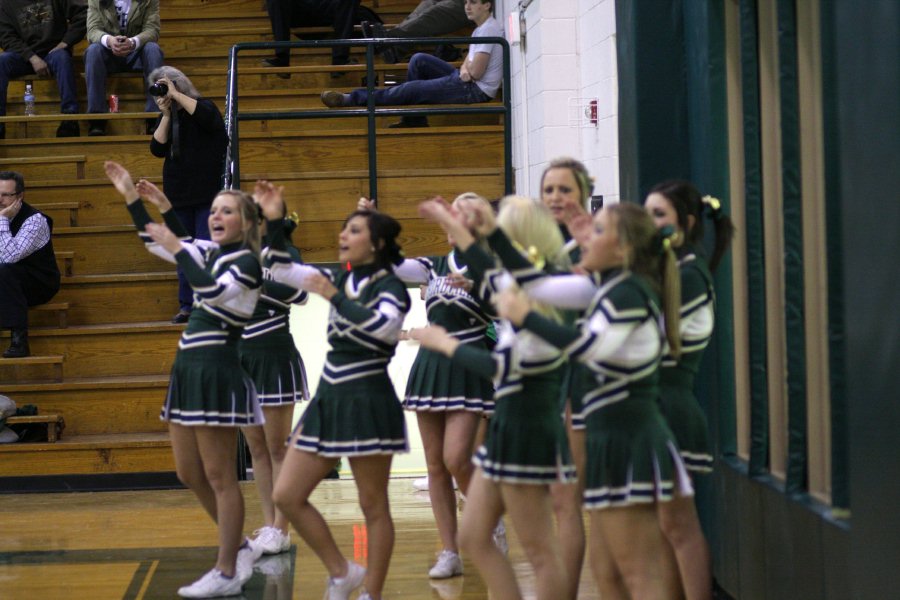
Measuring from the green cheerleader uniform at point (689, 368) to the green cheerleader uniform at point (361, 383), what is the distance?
89cm

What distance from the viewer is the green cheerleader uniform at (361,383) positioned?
3859 millimetres

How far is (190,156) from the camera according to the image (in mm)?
6984

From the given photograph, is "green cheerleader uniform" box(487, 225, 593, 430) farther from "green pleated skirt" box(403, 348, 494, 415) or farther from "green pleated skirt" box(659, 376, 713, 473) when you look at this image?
"green pleated skirt" box(403, 348, 494, 415)

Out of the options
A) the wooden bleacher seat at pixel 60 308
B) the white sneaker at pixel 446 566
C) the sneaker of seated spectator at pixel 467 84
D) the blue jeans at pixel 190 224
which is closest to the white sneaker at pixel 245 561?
the white sneaker at pixel 446 566

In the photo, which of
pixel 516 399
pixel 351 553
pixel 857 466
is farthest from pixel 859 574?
pixel 351 553

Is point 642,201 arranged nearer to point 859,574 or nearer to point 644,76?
point 644,76

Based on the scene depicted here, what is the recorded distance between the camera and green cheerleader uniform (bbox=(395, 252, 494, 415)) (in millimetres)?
4570

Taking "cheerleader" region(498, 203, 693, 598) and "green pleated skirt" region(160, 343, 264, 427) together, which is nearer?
"cheerleader" region(498, 203, 693, 598)

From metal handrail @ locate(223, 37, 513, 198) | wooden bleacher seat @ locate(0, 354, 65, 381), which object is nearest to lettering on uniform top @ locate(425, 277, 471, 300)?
metal handrail @ locate(223, 37, 513, 198)

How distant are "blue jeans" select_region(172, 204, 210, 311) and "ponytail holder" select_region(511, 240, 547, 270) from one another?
408 cm

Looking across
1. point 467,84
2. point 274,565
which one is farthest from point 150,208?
point 274,565

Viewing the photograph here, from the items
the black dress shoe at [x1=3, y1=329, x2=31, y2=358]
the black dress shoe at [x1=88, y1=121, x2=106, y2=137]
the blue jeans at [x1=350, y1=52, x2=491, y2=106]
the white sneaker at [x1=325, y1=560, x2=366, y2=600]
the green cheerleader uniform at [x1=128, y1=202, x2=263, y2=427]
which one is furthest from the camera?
the black dress shoe at [x1=88, y1=121, x2=106, y2=137]

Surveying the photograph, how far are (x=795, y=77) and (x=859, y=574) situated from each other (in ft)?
4.58

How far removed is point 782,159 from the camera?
11.7 ft
